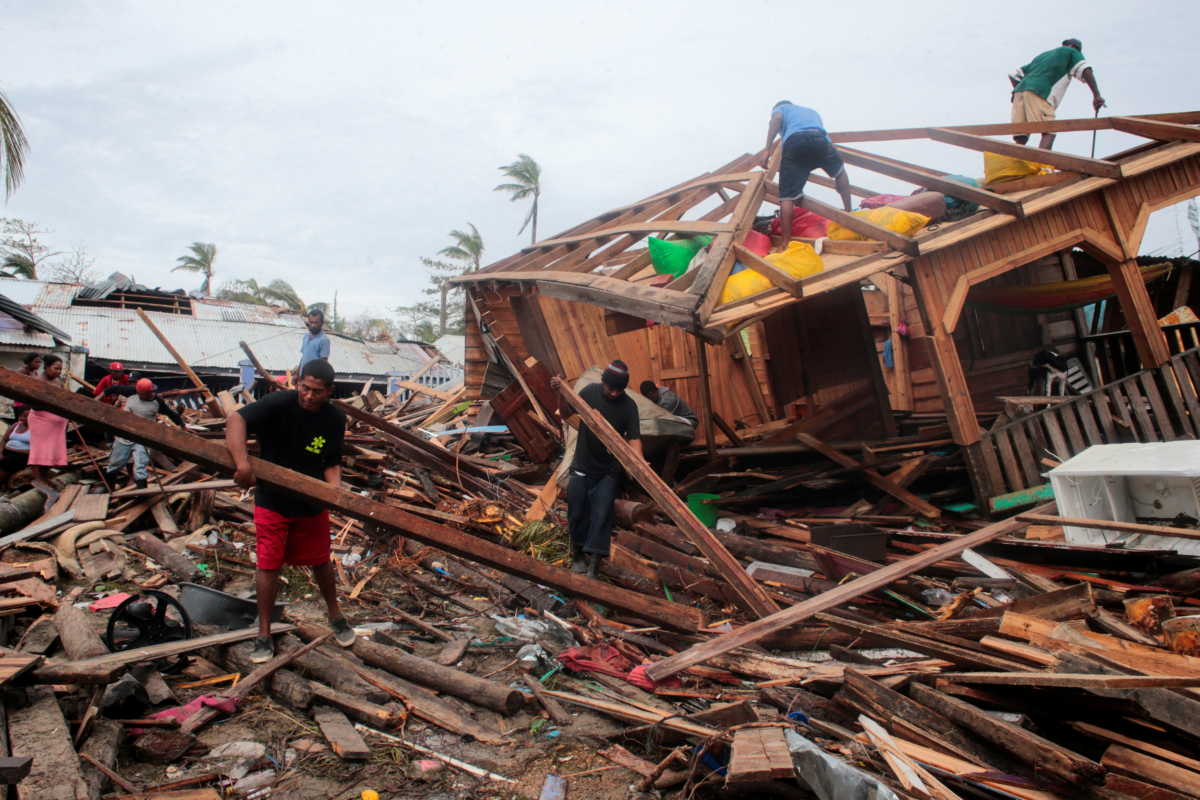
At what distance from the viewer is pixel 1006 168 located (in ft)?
24.9

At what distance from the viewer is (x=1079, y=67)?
8109 millimetres

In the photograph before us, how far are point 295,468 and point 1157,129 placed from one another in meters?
9.68

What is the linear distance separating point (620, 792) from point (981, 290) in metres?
8.42

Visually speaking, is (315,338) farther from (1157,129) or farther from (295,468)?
(1157,129)

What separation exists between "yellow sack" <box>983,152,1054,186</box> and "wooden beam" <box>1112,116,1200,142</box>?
983mm

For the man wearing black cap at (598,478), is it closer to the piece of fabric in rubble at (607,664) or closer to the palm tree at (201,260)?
the piece of fabric in rubble at (607,664)

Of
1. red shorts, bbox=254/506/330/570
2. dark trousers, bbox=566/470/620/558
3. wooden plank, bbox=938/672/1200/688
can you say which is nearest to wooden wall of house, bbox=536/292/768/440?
dark trousers, bbox=566/470/620/558

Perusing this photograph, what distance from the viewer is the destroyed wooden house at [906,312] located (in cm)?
632

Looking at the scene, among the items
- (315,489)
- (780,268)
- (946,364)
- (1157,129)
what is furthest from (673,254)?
(1157,129)

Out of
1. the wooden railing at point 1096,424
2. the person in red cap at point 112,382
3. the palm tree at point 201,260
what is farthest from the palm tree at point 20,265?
the wooden railing at point 1096,424

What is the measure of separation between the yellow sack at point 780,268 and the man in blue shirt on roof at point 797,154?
0.82 meters

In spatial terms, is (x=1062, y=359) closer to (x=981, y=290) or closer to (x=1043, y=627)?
(x=981, y=290)

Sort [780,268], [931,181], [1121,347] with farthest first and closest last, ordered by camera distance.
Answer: [1121,347], [931,181], [780,268]

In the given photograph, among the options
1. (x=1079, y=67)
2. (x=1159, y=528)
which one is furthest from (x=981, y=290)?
(x=1159, y=528)
